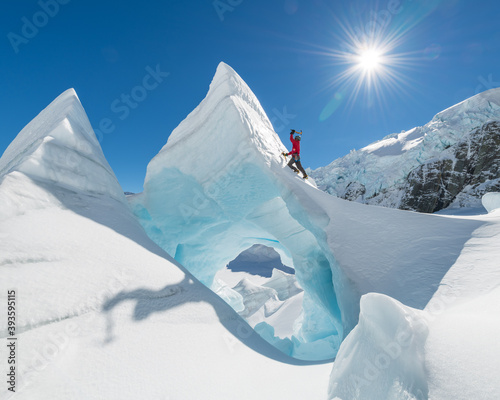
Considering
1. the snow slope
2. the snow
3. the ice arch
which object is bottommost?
the snow slope

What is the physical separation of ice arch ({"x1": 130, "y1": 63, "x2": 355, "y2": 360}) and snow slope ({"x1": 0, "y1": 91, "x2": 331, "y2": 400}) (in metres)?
2.55

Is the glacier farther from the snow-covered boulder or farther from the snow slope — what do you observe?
the snow slope

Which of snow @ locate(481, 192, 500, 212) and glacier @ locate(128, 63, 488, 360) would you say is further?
snow @ locate(481, 192, 500, 212)

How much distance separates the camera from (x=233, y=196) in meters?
6.44

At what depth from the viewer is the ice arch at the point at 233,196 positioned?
5.32m

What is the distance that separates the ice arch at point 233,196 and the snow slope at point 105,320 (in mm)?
2549

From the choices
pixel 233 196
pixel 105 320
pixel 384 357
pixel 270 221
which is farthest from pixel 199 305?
pixel 270 221

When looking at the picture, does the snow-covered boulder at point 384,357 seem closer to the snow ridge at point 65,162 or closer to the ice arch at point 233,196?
the ice arch at point 233,196

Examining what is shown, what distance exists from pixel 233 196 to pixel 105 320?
4.78 metres

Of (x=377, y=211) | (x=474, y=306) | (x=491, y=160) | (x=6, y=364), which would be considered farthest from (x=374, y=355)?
(x=491, y=160)

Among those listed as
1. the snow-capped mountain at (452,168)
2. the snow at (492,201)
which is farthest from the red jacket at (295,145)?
the snow-capped mountain at (452,168)

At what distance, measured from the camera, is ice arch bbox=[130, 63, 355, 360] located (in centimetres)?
532

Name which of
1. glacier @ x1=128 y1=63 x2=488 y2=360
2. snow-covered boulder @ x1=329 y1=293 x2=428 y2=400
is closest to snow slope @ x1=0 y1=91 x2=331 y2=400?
snow-covered boulder @ x1=329 y1=293 x2=428 y2=400

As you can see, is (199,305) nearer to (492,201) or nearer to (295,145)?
(295,145)
